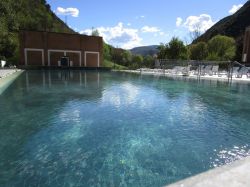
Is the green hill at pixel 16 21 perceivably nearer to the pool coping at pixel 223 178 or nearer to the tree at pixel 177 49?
the pool coping at pixel 223 178

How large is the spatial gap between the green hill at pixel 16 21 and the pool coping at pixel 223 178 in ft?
42.6

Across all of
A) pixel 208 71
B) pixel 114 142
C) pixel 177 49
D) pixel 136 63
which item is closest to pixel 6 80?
pixel 114 142

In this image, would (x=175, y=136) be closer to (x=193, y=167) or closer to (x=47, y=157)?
(x=193, y=167)

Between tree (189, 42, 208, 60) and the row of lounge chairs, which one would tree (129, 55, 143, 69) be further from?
tree (189, 42, 208, 60)

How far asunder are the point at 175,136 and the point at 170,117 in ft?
4.97

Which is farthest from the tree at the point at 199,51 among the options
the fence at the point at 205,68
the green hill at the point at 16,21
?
the green hill at the point at 16,21

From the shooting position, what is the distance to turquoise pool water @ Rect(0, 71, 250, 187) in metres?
3.12

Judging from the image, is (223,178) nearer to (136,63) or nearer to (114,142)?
(114,142)

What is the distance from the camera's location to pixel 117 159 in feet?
11.9

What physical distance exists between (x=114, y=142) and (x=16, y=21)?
15.2 meters

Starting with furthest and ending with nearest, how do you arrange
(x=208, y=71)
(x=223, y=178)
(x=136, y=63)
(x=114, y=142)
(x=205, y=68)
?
(x=136, y=63) → (x=205, y=68) → (x=208, y=71) → (x=114, y=142) → (x=223, y=178)

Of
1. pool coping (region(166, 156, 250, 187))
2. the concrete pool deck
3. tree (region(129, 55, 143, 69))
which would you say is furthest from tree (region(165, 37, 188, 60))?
pool coping (region(166, 156, 250, 187))

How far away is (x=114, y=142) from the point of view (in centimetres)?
434

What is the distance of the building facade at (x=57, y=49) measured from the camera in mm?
30562
